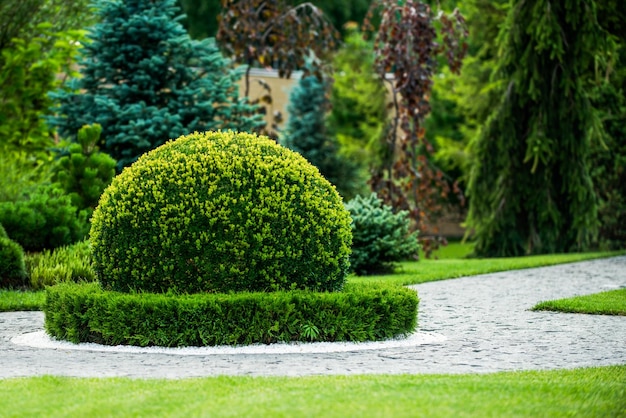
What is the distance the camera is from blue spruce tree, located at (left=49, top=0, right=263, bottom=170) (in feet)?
56.2

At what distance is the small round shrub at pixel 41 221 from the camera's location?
13.9m

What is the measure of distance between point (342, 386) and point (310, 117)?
20.3 meters

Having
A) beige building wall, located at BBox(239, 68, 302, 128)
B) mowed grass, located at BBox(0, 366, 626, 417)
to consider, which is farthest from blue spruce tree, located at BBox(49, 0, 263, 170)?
beige building wall, located at BBox(239, 68, 302, 128)

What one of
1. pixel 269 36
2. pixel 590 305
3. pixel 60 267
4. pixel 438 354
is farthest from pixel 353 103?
pixel 438 354

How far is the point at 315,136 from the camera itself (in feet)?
85.9

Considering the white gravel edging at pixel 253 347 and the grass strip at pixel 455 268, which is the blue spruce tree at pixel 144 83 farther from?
the white gravel edging at pixel 253 347

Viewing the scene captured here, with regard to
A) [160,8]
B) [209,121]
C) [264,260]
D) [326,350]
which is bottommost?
[326,350]

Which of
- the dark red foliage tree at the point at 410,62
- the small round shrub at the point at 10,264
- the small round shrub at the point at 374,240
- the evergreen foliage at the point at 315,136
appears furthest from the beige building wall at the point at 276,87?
the small round shrub at the point at 10,264

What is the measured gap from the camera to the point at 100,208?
30.5 ft

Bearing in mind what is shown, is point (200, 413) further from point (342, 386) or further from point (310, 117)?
point (310, 117)

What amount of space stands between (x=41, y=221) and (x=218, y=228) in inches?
235

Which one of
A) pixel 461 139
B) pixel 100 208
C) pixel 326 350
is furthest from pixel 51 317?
pixel 461 139

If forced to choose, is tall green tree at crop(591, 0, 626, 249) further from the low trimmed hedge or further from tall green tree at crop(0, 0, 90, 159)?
the low trimmed hedge

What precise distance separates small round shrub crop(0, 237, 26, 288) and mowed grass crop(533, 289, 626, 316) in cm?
645
